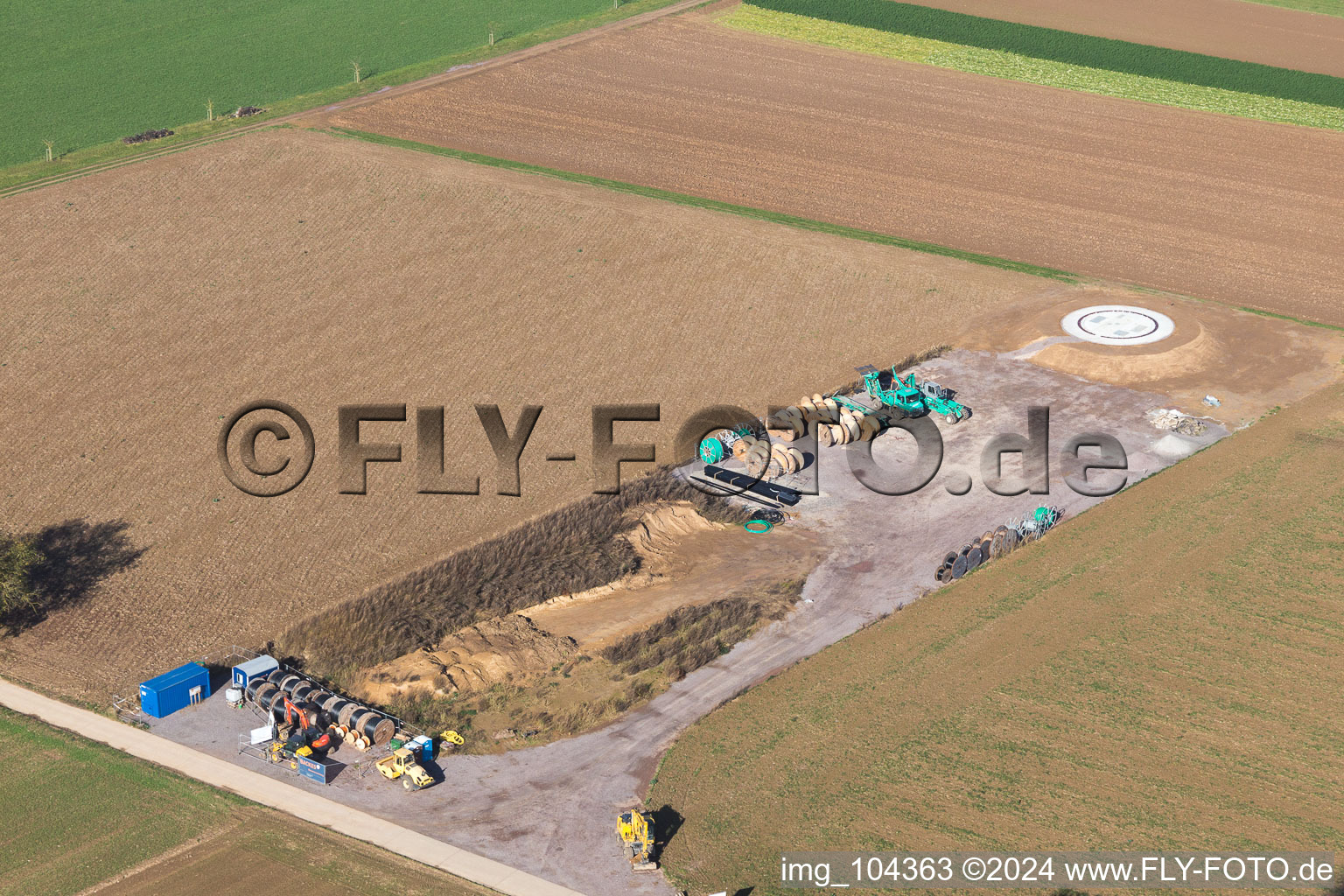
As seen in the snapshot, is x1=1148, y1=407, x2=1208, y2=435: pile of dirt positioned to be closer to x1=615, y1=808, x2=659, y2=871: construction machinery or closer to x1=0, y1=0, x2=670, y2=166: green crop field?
x1=615, y1=808, x2=659, y2=871: construction machinery

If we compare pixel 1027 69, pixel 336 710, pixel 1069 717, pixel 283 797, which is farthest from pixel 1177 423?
pixel 1027 69

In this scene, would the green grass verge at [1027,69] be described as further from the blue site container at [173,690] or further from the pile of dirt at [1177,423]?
the blue site container at [173,690]

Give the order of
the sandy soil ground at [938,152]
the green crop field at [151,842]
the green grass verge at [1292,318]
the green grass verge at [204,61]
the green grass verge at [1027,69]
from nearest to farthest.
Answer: the green crop field at [151,842]
the green grass verge at [1292,318]
the sandy soil ground at [938,152]
the green grass verge at [204,61]
the green grass verge at [1027,69]

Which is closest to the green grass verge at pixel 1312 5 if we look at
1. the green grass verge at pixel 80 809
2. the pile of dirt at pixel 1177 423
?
the pile of dirt at pixel 1177 423

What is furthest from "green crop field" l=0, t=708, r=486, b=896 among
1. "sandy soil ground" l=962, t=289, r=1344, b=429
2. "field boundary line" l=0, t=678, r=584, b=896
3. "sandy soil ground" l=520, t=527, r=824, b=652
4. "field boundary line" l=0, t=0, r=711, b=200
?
"field boundary line" l=0, t=0, r=711, b=200

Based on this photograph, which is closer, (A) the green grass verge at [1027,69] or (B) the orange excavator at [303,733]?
(B) the orange excavator at [303,733]
